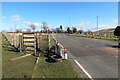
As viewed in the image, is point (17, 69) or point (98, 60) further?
point (98, 60)

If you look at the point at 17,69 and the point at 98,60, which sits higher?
the point at 98,60

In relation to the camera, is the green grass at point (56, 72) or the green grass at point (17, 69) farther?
the green grass at point (17, 69)

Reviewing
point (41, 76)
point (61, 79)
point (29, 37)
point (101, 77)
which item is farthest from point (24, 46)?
point (101, 77)

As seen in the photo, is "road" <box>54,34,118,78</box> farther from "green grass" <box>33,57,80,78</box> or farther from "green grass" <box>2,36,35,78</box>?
"green grass" <box>2,36,35,78</box>

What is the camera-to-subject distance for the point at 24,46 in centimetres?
1103

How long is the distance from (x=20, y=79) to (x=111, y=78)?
12.1ft

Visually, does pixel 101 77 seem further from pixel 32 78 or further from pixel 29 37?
pixel 29 37

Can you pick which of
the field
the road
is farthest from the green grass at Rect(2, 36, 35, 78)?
the road

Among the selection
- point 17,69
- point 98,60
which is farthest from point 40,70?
point 98,60

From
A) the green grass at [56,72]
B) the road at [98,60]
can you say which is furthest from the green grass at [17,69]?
the road at [98,60]

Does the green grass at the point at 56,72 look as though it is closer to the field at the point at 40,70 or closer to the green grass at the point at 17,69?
the field at the point at 40,70

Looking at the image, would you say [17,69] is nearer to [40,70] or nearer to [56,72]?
[40,70]

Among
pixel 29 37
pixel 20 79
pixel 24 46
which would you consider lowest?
pixel 20 79

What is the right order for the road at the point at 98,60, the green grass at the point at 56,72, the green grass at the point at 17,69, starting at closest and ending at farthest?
1. the green grass at the point at 56,72
2. the green grass at the point at 17,69
3. the road at the point at 98,60
